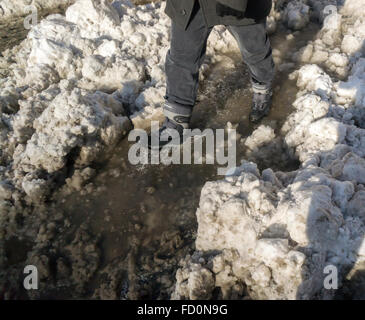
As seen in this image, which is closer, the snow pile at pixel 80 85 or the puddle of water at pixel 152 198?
the puddle of water at pixel 152 198

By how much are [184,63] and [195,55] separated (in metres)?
0.10

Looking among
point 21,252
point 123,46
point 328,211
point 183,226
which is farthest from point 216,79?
point 21,252

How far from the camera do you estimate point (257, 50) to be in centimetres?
217

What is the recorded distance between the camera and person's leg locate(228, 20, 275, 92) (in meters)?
2.05
